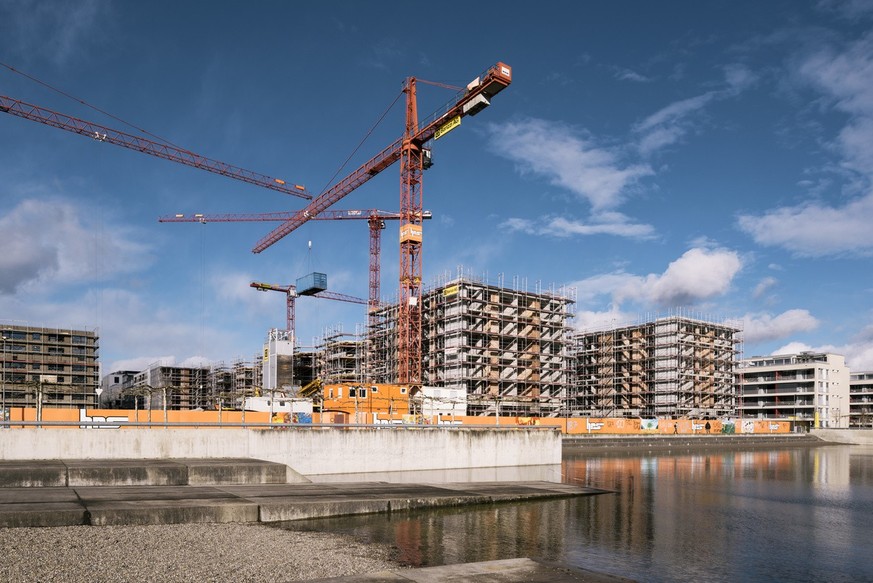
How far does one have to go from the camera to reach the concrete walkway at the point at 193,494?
22.0 m

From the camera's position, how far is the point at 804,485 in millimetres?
46312

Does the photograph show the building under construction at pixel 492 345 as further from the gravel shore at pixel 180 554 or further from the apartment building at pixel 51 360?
the gravel shore at pixel 180 554

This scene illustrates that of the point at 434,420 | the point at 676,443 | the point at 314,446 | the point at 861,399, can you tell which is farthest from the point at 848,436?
the point at 314,446

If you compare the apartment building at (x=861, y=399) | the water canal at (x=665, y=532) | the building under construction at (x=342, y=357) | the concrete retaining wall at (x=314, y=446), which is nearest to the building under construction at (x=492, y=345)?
the building under construction at (x=342, y=357)

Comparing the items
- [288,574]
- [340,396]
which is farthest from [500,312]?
[288,574]

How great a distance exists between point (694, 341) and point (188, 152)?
101 m

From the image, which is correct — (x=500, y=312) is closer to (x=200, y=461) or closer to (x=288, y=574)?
(x=200, y=461)

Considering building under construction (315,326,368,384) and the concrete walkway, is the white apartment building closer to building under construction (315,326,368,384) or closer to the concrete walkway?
building under construction (315,326,368,384)

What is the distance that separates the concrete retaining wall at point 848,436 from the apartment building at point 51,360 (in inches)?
5132

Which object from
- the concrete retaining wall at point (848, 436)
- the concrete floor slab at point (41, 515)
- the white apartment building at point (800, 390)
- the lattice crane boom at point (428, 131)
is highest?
the lattice crane boom at point (428, 131)

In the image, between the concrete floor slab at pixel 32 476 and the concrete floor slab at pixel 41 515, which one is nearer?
the concrete floor slab at pixel 41 515

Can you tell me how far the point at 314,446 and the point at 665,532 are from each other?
20.4 metres

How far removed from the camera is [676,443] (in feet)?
323

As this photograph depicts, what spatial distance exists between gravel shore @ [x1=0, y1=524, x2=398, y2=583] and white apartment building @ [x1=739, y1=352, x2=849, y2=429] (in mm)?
150462
